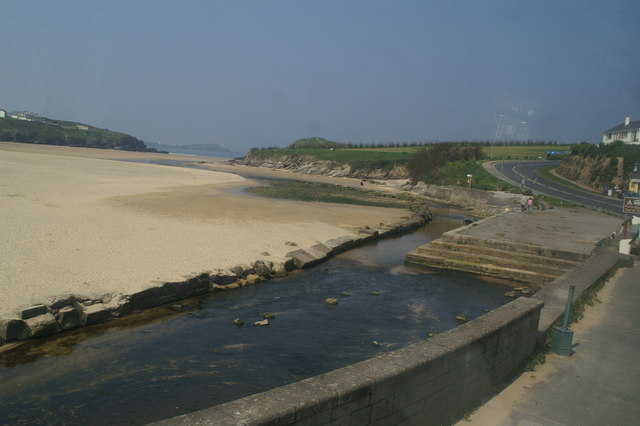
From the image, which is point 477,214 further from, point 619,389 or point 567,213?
point 619,389

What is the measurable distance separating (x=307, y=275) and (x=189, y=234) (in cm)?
544

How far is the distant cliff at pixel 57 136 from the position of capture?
351 feet

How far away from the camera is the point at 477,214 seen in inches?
1575

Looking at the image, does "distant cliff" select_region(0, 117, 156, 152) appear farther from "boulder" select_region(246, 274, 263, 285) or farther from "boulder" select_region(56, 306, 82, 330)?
"boulder" select_region(56, 306, 82, 330)

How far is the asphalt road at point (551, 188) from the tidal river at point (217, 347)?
96.6 ft

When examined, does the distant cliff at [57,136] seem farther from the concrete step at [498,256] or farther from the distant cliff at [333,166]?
the concrete step at [498,256]

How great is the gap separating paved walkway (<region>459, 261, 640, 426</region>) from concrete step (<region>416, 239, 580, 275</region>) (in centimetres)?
719

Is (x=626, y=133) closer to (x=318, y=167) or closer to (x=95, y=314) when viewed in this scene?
(x=318, y=167)

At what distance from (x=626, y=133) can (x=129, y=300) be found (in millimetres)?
77390

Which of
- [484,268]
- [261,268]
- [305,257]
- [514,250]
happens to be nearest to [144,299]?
[261,268]

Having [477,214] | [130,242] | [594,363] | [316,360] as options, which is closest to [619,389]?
[594,363]

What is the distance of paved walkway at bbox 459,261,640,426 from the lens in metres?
5.88

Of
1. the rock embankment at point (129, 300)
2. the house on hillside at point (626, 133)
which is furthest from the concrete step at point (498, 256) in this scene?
the house on hillside at point (626, 133)

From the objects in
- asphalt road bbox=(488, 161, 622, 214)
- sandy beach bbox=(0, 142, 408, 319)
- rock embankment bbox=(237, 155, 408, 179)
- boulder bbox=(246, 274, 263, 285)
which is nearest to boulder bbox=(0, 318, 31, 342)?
sandy beach bbox=(0, 142, 408, 319)
